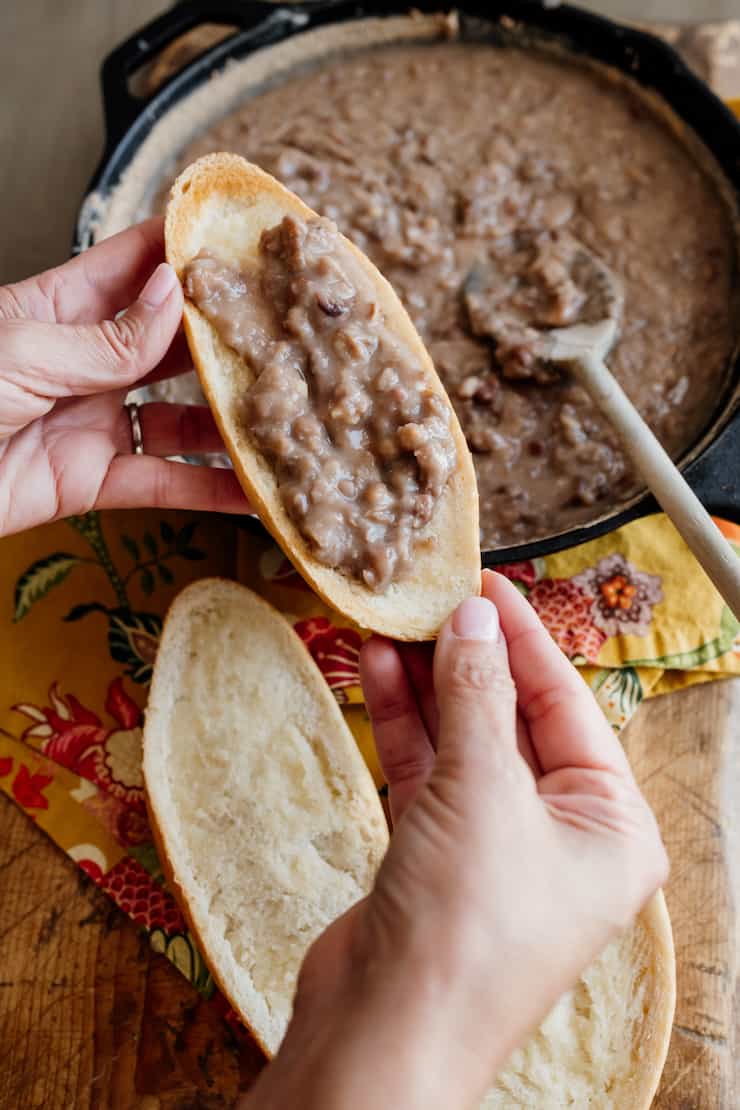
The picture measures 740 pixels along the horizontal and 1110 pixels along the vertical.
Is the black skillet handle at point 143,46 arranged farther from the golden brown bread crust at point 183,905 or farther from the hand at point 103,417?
the golden brown bread crust at point 183,905

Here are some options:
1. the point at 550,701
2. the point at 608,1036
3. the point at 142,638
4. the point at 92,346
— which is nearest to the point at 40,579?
the point at 142,638

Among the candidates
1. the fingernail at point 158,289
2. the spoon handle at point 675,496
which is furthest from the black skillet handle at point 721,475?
the fingernail at point 158,289

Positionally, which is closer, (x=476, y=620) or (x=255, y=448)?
(x=476, y=620)

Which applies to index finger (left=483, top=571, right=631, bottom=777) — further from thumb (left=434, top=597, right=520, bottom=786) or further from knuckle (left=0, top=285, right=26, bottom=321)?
knuckle (left=0, top=285, right=26, bottom=321)

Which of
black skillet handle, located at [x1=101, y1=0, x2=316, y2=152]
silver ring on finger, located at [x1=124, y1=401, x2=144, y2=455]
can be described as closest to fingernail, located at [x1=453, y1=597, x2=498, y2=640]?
silver ring on finger, located at [x1=124, y1=401, x2=144, y2=455]

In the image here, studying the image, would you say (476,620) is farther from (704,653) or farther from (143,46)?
(143,46)

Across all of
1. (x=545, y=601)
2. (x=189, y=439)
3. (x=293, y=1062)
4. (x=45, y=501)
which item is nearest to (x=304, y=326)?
(x=189, y=439)

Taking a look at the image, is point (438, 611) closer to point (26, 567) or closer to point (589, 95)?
point (26, 567)
